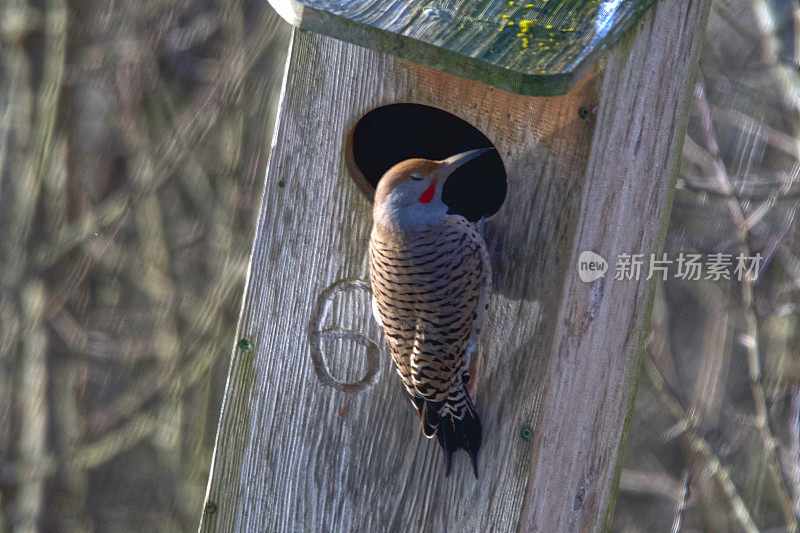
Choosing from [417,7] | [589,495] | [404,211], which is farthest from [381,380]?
[417,7]

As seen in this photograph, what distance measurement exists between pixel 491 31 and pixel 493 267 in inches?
24.2

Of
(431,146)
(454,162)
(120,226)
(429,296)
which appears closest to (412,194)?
(454,162)

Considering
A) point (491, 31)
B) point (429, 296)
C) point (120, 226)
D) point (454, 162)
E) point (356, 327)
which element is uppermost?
point (491, 31)

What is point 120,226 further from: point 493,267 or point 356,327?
point 493,267

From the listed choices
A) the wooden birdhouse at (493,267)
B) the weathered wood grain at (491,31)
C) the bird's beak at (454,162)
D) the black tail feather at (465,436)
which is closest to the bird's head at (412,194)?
the bird's beak at (454,162)

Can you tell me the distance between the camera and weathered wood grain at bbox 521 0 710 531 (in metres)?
2.02

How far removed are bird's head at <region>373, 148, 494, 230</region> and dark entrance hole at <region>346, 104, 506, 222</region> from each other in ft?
1.36

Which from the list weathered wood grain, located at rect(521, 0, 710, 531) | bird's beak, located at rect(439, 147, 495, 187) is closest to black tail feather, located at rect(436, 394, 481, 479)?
A: weathered wood grain, located at rect(521, 0, 710, 531)

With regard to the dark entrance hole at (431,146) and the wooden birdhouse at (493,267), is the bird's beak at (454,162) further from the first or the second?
the dark entrance hole at (431,146)

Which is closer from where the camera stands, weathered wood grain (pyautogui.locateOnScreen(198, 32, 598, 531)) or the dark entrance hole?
weathered wood grain (pyautogui.locateOnScreen(198, 32, 598, 531))

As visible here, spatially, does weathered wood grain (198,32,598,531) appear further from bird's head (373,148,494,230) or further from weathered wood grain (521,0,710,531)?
bird's head (373,148,494,230)

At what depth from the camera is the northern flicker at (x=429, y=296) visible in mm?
2031

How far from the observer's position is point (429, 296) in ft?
6.76

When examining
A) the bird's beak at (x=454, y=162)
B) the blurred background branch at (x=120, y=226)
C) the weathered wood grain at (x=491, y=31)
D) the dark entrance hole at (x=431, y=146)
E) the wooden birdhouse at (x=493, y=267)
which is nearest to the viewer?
the weathered wood grain at (x=491, y=31)
